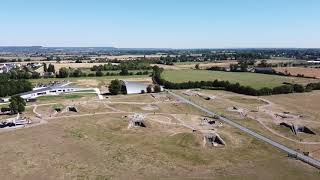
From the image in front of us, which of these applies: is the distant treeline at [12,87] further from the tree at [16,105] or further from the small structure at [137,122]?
the small structure at [137,122]

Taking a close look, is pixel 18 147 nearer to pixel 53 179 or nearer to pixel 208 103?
pixel 53 179

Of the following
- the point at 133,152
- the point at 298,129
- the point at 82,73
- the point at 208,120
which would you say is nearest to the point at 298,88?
the point at 298,129

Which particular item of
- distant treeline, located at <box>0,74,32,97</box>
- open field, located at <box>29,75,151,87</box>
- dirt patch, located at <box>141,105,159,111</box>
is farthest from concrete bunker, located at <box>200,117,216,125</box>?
open field, located at <box>29,75,151,87</box>

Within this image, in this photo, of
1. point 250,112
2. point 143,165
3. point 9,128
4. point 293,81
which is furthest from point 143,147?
point 293,81

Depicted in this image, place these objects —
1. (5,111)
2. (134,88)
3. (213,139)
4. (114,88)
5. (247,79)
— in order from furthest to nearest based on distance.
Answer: (247,79), (134,88), (114,88), (5,111), (213,139)

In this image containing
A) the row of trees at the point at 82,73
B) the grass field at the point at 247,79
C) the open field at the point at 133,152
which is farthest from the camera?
the row of trees at the point at 82,73

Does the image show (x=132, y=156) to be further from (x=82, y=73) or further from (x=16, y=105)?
(x=82, y=73)

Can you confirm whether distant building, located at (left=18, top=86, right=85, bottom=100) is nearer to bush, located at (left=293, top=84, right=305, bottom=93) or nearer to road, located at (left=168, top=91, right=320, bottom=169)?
road, located at (left=168, top=91, right=320, bottom=169)

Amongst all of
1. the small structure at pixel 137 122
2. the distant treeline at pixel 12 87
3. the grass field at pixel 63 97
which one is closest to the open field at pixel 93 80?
the grass field at pixel 63 97
